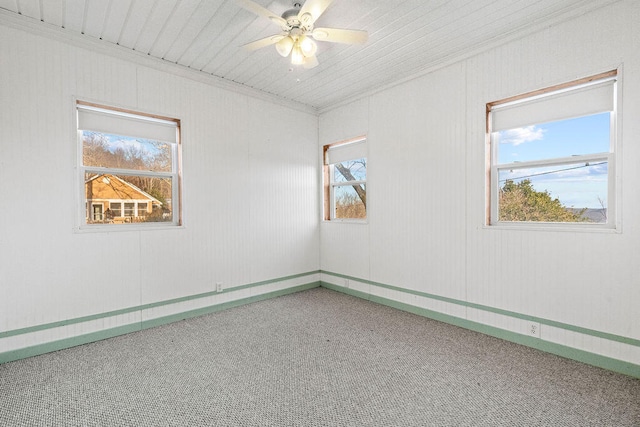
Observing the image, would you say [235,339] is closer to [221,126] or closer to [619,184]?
[221,126]

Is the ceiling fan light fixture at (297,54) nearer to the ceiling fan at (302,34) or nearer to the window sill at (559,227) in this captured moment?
the ceiling fan at (302,34)

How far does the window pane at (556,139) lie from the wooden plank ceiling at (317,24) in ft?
2.66

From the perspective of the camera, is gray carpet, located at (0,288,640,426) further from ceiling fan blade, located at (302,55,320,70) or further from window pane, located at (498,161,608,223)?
ceiling fan blade, located at (302,55,320,70)

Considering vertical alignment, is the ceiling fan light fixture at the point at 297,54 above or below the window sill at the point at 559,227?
above

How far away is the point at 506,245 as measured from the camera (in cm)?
275

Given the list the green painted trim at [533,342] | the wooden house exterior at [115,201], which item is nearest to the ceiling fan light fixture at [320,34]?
the wooden house exterior at [115,201]

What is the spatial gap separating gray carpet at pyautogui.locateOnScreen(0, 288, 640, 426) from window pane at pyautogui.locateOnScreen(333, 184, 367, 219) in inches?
66.7

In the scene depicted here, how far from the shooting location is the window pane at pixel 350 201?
4.18 m

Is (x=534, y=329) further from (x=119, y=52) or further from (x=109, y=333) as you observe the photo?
(x=119, y=52)

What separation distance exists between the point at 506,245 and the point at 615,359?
1.05m

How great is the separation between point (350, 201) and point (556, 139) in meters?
2.42

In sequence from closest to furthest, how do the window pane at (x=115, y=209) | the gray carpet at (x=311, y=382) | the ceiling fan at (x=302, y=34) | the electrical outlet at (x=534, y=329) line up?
the gray carpet at (x=311, y=382) → the ceiling fan at (x=302, y=34) → the electrical outlet at (x=534, y=329) → the window pane at (x=115, y=209)

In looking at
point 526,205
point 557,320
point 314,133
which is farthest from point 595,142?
point 314,133

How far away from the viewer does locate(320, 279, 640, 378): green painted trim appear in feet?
7.17
